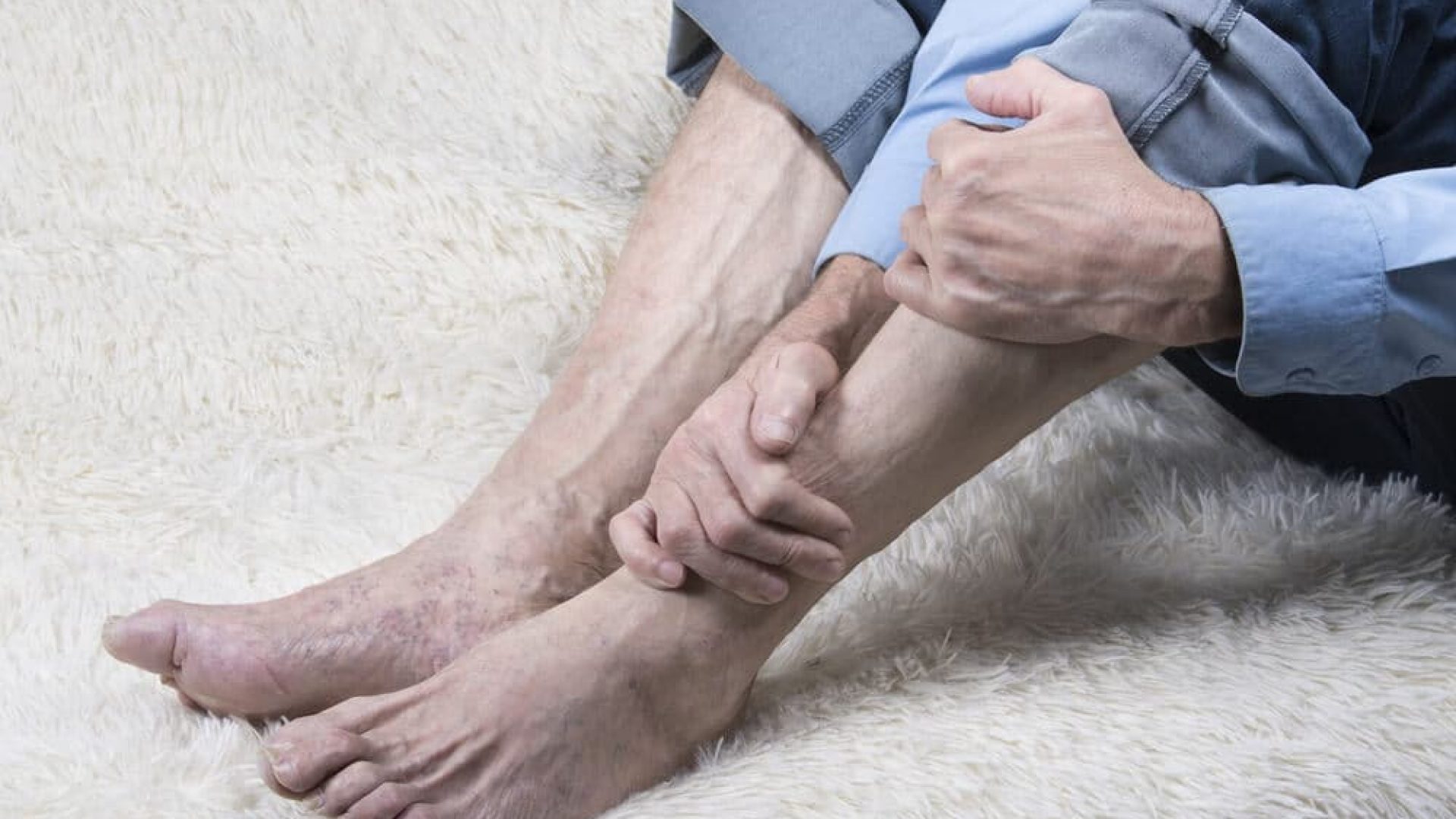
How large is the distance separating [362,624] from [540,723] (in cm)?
13

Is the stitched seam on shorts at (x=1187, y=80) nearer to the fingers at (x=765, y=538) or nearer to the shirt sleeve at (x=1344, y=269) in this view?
the shirt sleeve at (x=1344, y=269)

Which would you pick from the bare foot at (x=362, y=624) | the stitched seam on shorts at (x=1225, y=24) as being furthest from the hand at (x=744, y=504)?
the stitched seam on shorts at (x=1225, y=24)

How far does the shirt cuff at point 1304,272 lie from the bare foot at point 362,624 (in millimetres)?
378

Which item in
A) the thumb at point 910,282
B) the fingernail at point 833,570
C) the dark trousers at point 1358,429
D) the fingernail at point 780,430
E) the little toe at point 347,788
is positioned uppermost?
the thumb at point 910,282

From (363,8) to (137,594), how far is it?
1.94 feet

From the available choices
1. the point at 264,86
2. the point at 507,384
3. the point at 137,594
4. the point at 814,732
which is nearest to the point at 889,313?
the point at 814,732

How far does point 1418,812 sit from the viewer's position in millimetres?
777

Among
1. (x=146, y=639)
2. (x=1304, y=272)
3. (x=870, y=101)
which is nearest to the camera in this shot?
(x=1304, y=272)

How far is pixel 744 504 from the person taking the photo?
0.76 metres

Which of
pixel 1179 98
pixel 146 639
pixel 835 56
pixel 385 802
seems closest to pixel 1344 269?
pixel 1179 98

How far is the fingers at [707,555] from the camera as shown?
0.77 meters

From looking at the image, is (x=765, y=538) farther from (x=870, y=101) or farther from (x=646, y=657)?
(x=870, y=101)

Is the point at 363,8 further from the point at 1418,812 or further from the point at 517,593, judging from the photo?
the point at 1418,812

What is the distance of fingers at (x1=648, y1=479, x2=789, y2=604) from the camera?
0.77m
